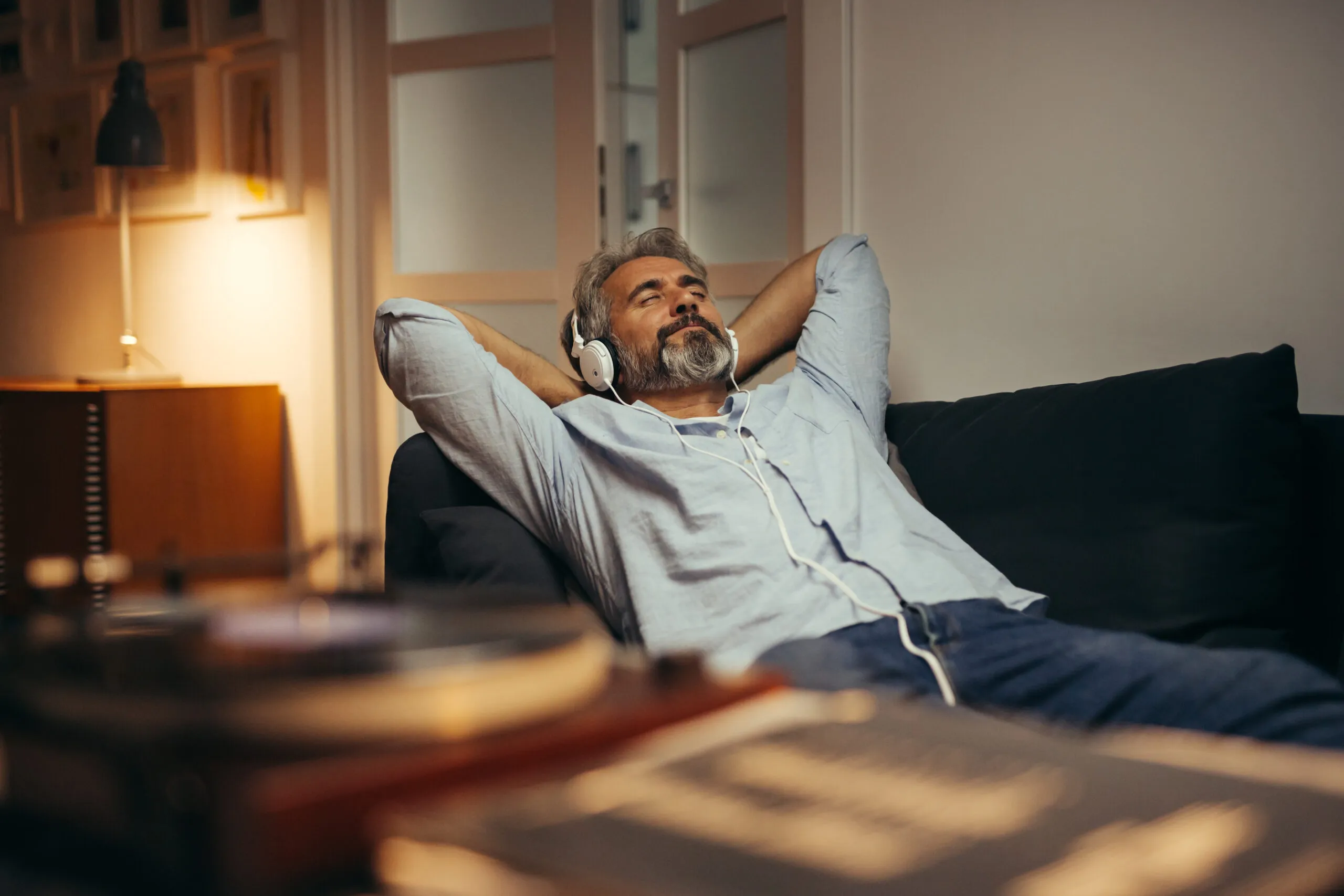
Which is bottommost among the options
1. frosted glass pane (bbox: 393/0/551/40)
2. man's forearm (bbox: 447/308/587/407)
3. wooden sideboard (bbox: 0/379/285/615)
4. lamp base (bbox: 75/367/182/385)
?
wooden sideboard (bbox: 0/379/285/615)

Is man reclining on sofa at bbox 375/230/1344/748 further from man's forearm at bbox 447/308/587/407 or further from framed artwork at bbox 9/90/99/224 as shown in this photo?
framed artwork at bbox 9/90/99/224

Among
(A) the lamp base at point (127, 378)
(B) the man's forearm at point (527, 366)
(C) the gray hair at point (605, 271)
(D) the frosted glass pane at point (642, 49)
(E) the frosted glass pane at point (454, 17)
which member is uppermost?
(E) the frosted glass pane at point (454, 17)

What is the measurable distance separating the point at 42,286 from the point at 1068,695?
13.2 ft

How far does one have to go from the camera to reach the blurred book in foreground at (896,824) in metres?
0.28

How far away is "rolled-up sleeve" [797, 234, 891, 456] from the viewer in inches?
74.2

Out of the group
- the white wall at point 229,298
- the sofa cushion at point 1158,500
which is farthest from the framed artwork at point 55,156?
the sofa cushion at point 1158,500

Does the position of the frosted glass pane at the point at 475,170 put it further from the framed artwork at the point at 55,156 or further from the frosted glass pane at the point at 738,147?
the framed artwork at the point at 55,156

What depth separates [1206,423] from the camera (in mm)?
1479

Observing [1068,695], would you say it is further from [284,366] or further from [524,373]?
[284,366]

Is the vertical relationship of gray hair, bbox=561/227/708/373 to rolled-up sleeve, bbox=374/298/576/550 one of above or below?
above

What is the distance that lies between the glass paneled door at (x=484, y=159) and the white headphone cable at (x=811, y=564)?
134cm

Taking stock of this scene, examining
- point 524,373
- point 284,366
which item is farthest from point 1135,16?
point 284,366

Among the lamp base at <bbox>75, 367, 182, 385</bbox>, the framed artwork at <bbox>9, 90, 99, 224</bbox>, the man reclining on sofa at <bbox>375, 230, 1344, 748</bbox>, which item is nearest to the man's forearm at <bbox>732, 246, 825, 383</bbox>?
the man reclining on sofa at <bbox>375, 230, 1344, 748</bbox>

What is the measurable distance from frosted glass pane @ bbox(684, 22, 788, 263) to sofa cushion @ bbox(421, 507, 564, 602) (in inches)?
45.6
